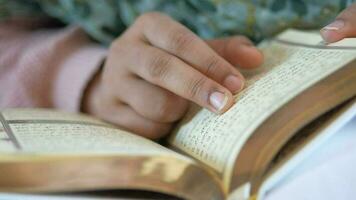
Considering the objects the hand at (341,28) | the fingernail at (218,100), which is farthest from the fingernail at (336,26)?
the fingernail at (218,100)

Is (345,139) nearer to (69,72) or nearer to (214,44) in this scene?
(214,44)

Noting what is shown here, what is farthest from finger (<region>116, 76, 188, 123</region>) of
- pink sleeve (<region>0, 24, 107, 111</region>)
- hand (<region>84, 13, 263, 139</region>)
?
pink sleeve (<region>0, 24, 107, 111</region>)

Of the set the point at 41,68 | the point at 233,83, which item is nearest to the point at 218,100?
the point at 233,83

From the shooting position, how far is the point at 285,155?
33 centimetres

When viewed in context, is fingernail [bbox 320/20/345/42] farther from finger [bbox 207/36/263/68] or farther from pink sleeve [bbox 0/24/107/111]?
pink sleeve [bbox 0/24/107/111]

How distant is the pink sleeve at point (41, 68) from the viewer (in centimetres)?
56

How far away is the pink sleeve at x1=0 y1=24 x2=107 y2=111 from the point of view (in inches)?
21.9

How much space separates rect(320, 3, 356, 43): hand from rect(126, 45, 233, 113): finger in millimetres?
93

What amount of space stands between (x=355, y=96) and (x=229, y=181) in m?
0.11

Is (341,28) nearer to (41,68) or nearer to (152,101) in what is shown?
(152,101)

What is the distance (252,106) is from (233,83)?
0.14 ft

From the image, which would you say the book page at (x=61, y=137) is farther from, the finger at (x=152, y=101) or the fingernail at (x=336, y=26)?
the fingernail at (x=336, y=26)

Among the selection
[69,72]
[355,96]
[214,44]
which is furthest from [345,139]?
[69,72]

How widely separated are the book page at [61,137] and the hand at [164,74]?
0.12ft
